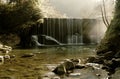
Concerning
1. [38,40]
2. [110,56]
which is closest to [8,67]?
[110,56]

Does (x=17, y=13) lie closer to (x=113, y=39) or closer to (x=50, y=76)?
(x=113, y=39)

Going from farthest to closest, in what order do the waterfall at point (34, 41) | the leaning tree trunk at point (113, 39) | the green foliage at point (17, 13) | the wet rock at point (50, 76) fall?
the waterfall at point (34, 41) < the green foliage at point (17, 13) < the leaning tree trunk at point (113, 39) < the wet rock at point (50, 76)

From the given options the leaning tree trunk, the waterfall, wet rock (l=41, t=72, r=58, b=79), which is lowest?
the waterfall

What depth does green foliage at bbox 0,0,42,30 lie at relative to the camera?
86.9 feet

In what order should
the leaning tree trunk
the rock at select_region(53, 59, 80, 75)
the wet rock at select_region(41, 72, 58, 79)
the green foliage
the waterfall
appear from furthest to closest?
1. the waterfall
2. the green foliage
3. the leaning tree trunk
4. the rock at select_region(53, 59, 80, 75)
5. the wet rock at select_region(41, 72, 58, 79)

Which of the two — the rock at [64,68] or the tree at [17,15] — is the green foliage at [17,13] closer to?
the tree at [17,15]

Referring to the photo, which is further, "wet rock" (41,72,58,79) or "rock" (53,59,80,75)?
"rock" (53,59,80,75)

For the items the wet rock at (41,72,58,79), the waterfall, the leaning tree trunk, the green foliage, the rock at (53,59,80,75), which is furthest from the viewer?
the waterfall

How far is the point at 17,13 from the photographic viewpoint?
26672 mm

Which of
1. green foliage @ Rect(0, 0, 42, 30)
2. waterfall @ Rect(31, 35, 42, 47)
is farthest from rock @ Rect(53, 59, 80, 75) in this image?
waterfall @ Rect(31, 35, 42, 47)

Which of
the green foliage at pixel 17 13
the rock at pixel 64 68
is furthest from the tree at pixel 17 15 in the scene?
the rock at pixel 64 68

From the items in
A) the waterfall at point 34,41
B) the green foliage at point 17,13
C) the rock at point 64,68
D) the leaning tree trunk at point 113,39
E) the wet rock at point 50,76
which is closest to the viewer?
the wet rock at point 50,76

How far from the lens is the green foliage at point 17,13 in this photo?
2650cm

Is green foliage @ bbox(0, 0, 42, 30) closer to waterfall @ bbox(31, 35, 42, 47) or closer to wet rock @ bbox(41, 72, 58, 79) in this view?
waterfall @ bbox(31, 35, 42, 47)
